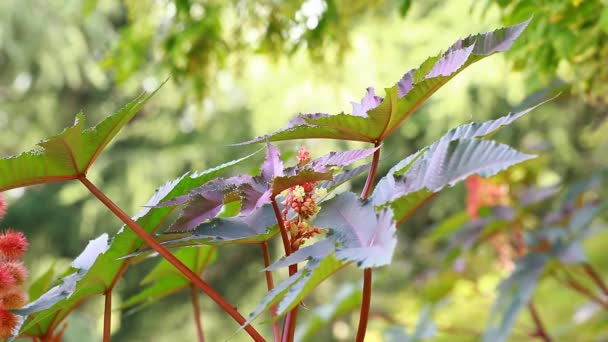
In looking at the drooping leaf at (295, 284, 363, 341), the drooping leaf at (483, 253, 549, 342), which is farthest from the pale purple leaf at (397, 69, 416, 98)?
the drooping leaf at (295, 284, 363, 341)

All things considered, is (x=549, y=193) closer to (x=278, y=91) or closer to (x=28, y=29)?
(x=278, y=91)

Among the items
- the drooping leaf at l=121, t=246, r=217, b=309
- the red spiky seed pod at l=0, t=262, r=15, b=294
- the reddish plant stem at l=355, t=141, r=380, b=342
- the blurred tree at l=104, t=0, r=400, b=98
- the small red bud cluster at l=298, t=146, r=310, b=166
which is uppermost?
the blurred tree at l=104, t=0, r=400, b=98

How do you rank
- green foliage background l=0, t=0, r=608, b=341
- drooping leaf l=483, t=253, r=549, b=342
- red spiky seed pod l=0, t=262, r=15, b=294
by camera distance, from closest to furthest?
1. red spiky seed pod l=0, t=262, r=15, b=294
2. drooping leaf l=483, t=253, r=549, b=342
3. green foliage background l=0, t=0, r=608, b=341

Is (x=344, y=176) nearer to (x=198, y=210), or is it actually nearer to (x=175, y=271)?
(x=198, y=210)

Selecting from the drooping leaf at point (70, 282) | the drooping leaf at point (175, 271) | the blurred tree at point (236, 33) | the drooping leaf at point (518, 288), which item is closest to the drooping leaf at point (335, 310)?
the drooping leaf at point (518, 288)

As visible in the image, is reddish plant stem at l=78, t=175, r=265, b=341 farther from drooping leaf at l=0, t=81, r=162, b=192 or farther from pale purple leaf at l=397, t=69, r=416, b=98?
pale purple leaf at l=397, t=69, r=416, b=98

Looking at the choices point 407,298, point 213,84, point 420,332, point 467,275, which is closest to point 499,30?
point 420,332
